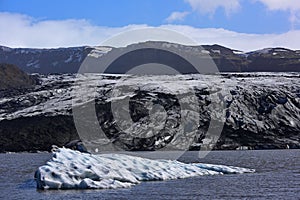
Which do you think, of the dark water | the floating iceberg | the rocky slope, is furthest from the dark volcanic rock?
the floating iceberg

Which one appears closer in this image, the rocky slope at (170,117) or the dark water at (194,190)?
the dark water at (194,190)

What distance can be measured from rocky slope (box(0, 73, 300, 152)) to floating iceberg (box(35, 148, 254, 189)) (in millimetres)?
60414

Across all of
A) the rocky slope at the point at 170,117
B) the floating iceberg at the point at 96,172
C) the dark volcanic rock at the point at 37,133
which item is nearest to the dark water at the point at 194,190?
the floating iceberg at the point at 96,172

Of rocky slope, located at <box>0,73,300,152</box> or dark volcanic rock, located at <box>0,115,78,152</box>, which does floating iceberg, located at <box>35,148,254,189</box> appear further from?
dark volcanic rock, located at <box>0,115,78,152</box>

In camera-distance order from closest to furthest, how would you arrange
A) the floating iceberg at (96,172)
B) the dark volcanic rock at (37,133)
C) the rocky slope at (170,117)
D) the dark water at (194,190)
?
the dark water at (194,190)
the floating iceberg at (96,172)
the rocky slope at (170,117)
the dark volcanic rock at (37,133)

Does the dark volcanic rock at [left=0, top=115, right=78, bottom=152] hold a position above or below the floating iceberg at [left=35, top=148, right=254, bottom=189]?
below

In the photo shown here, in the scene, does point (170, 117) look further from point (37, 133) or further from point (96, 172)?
point (96, 172)

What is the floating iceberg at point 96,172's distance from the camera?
3812 centimetres

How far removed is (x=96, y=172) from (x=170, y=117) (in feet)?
239

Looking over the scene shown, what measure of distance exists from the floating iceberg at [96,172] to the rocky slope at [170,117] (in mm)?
60414

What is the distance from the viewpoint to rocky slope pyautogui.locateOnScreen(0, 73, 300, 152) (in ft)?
356

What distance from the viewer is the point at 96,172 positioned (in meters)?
39.3

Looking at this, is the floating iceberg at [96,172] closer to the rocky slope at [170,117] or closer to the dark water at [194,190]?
the dark water at [194,190]

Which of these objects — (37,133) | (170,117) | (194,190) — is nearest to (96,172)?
(194,190)
